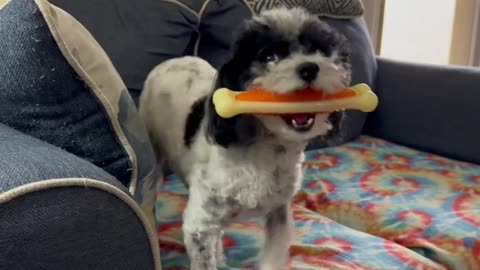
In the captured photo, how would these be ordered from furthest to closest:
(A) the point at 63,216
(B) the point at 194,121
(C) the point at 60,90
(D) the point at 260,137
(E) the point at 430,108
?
(E) the point at 430,108 < (B) the point at 194,121 < (D) the point at 260,137 < (C) the point at 60,90 < (A) the point at 63,216

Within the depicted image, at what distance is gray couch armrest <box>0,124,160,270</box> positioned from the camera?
1.90 ft

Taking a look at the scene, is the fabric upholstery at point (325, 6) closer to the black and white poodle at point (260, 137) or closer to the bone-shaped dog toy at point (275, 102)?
the black and white poodle at point (260, 137)

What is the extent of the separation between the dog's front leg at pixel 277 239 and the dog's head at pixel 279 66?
21 centimetres

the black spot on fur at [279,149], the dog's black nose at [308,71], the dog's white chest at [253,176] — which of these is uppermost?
the dog's black nose at [308,71]

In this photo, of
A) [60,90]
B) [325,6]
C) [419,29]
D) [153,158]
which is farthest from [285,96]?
[419,29]

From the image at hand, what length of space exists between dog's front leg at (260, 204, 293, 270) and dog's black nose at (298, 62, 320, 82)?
13.3 inches

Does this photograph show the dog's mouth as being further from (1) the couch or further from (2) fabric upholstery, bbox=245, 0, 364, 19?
(2) fabric upholstery, bbox=245, 0, 364, 19

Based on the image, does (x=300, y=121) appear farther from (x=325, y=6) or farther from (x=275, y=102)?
(x=325, y=6)

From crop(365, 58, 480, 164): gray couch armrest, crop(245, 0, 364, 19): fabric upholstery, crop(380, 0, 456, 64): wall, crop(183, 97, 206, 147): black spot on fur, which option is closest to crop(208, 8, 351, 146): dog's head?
crop(183, 97, 206, 147): black spot on fur

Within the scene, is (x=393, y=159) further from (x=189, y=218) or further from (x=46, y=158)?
(x=46, y=158)

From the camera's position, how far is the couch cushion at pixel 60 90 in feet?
2.55

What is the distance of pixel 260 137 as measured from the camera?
41.9 inches

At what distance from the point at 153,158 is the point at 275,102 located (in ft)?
0.74

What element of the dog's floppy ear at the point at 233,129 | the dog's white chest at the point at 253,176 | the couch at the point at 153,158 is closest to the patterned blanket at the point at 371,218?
the couch at the point at 153,158
